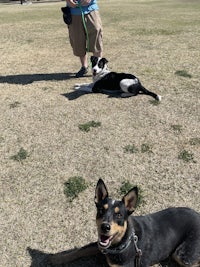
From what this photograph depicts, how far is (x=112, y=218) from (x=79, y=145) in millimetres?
2757

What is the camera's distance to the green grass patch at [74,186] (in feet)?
15.7

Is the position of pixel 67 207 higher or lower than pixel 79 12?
lower

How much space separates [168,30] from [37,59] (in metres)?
6.30

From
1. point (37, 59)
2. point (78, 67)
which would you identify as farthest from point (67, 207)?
point (37, 59)

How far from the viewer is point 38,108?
7203 mm

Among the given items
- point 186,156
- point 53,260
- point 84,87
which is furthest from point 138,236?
point 84,87

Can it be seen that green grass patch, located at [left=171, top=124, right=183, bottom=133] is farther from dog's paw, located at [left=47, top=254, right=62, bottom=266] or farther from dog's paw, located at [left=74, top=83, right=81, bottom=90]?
dog's paw, located at [left=47, top=254, right=62, bottom=266]

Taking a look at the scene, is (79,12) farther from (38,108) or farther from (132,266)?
(132,266)

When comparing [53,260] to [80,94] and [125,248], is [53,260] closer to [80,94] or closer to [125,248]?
[125,248]

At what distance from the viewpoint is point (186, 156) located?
5.51m

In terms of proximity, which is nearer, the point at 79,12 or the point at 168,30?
the point at 79,12

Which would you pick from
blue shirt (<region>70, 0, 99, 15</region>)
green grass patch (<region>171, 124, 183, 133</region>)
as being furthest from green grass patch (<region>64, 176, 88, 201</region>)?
blue shirt (<region>70, 0, 99, 15</region>)

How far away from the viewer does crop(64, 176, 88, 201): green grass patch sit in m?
4.79

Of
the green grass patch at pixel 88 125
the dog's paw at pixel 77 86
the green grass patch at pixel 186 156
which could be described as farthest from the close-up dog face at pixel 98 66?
the green grass patch at pixel 186 156
